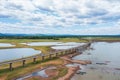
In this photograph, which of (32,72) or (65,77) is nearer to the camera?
(65,77)

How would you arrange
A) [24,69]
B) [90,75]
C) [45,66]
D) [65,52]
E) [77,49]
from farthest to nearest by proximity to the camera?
[77,49] < [65,52] < [45,66] < [24,69] < [90,75]

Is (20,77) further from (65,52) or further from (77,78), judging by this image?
(65,52)

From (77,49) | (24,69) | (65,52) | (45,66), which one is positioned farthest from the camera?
(77,49)

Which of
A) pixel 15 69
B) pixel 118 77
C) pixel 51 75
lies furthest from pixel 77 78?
pixel 15 69

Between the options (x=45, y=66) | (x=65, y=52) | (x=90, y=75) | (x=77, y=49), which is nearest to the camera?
(x=90, y=75)

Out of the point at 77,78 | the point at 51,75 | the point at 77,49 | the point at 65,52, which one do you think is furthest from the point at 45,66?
the point at 77,49

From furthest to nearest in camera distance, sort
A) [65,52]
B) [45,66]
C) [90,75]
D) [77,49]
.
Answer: [77,49] → [65,52] → [45,66] → [90,75]

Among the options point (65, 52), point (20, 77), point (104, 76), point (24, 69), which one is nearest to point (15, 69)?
point (24, 69)

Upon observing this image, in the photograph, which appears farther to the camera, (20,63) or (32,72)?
(20,63)

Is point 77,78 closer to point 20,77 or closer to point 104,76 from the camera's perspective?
point 104,76
